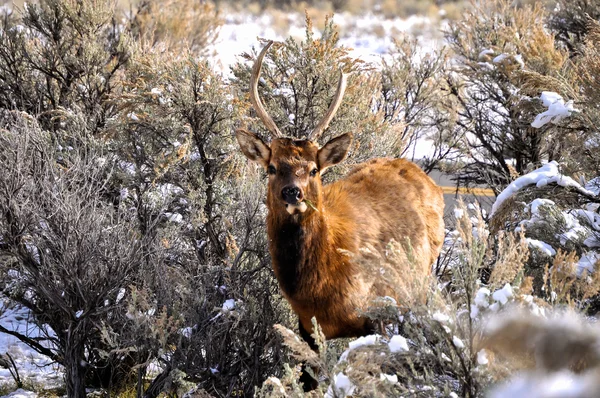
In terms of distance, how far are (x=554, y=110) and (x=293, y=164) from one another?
1994 mm

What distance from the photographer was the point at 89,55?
8.83 metres

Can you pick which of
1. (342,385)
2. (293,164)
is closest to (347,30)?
(293,164)

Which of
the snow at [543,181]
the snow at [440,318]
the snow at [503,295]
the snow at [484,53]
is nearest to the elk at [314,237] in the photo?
the snow at [543,181]

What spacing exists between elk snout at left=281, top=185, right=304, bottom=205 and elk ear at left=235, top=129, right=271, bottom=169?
0.54 meters

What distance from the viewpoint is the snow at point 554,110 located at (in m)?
5.48

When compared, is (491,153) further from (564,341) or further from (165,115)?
(564,341)

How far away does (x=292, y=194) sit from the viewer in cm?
480

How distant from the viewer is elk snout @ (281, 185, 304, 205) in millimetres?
4797

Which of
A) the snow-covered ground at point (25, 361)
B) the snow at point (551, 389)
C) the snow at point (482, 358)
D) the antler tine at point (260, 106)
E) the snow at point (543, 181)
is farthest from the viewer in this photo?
the snow-covered ground at point (25, 361)

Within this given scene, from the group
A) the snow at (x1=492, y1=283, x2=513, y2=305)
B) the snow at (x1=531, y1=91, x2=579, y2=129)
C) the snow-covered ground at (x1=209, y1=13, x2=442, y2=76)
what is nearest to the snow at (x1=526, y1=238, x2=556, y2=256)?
the snow at (x1=531, y1=91, x2=579, y2=129)

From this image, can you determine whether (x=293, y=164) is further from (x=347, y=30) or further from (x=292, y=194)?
(x=347, y=30)

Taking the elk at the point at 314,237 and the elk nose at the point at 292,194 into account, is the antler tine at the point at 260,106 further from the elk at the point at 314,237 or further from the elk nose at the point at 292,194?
Result: the elk nose at the point at 292,194

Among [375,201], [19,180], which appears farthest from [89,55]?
[375,201]

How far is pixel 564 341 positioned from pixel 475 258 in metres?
2.36
